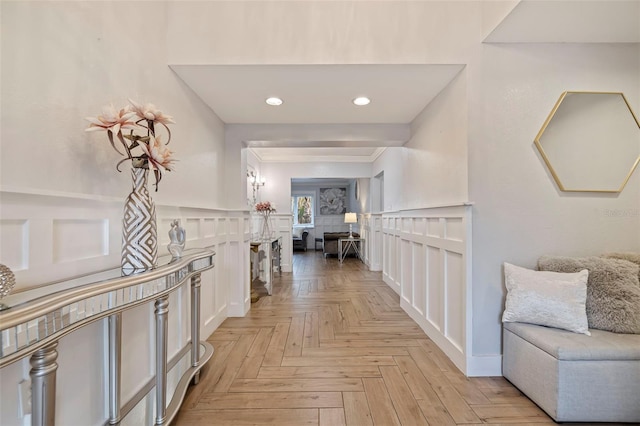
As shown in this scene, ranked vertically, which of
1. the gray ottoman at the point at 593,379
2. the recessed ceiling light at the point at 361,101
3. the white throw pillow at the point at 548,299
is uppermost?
the recessed ceiling light at the point at 361,101

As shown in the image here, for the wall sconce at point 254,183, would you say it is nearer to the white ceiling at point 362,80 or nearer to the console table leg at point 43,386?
the white ceiling at point 362,80

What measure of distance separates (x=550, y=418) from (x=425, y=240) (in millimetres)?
1424

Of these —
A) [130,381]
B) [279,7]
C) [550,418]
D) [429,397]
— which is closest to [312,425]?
[429,397]

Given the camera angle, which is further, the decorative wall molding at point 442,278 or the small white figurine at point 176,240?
the decorative wall molding at point 442,278

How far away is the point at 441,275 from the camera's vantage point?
90.0 inches

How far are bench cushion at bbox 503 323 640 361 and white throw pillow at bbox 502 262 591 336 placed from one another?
0.24ft

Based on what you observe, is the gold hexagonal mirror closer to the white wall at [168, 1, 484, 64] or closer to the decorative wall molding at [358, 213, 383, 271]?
the white wall at [168, 1, 484, 64]

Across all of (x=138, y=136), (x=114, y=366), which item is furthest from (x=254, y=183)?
(x=114, y=366)

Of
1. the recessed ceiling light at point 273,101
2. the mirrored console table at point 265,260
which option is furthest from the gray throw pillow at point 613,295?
the mirrored console table at point 265,260

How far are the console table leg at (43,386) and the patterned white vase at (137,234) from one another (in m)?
0.46

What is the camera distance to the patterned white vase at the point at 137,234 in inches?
48.8

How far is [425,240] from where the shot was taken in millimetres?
2613

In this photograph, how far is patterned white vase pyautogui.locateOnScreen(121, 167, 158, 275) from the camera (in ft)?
4.07

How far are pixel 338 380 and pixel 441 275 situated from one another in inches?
45.5
